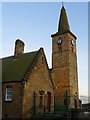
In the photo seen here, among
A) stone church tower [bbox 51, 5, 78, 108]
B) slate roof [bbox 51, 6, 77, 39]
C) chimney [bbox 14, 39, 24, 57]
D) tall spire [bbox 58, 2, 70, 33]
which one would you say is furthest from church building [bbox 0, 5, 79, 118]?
tall spire [bbox 58, 2, 70, 33]

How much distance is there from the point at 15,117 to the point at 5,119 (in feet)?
4.46

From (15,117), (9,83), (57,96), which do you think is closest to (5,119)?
(15,117)

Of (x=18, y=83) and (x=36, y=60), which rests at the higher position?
(x=36, y=60)

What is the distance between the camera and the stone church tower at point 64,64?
40719 mm

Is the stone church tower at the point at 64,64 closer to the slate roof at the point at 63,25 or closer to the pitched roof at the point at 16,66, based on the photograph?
the slate roof at the point at 63,25

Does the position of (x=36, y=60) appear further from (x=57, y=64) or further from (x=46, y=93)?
(x=57, y=64)

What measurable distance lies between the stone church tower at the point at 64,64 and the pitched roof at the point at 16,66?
506 inches

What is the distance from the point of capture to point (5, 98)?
85.0 feet

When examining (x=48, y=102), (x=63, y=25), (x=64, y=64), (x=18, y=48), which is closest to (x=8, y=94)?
(x=48, y=102)

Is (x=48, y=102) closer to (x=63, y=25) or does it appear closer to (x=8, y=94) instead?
(x=8, y=94)

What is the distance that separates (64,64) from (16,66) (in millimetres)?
15434

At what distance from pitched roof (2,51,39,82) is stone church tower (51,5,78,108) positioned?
12849mm

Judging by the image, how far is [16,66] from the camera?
28750 mm

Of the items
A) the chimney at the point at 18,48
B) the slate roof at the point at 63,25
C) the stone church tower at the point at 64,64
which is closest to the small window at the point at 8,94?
the chimney at the point at 18,48
